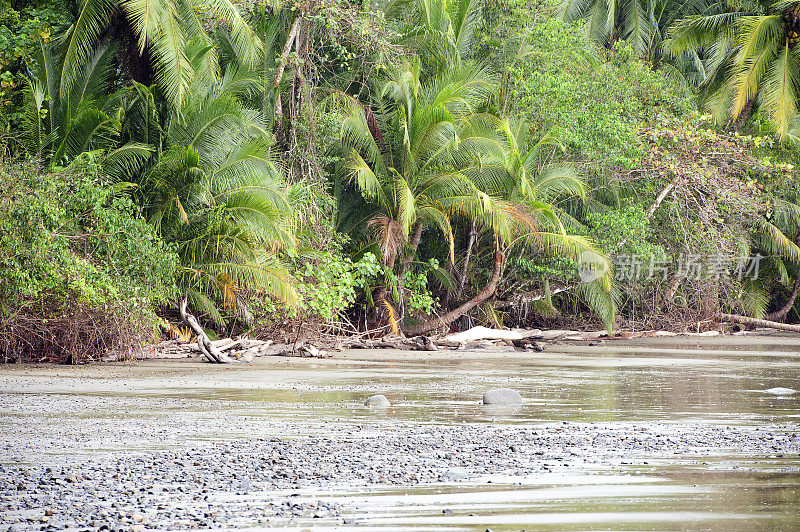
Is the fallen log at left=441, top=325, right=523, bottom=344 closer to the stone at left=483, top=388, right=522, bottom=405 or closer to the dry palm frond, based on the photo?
the dry palm frond

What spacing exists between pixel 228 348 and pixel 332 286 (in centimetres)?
241

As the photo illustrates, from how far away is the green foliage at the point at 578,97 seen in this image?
21781mm

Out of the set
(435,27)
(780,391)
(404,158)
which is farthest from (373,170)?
(780,391)

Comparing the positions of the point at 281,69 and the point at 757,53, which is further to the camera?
the point at 757,53

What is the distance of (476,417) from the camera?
27.9 ft

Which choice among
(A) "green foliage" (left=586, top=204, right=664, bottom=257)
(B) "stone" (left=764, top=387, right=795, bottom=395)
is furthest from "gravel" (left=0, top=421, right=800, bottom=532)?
(A) "green foliage" (left=586, top=204, right=664, bottom=257)

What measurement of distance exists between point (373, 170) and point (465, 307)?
12.2ft

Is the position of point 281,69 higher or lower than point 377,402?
higher

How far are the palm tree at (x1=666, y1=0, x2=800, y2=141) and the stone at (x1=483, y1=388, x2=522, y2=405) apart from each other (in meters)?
15.5

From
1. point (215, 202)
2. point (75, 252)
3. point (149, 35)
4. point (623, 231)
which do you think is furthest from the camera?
point (623, 231)

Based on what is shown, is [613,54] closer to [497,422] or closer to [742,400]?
[742,400]

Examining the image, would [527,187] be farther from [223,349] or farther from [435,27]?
[223,349]

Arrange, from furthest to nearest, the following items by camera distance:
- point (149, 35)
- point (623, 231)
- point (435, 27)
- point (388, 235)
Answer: point (623, 231), point (435, 27), point (388, 235), point (149, 35)

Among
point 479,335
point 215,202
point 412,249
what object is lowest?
point 479,335
